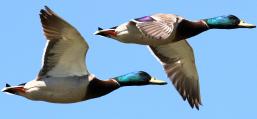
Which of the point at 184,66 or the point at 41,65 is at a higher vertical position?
the point at 41,65

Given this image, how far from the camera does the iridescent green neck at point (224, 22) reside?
21219mm

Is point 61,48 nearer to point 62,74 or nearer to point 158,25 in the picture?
point 62,74

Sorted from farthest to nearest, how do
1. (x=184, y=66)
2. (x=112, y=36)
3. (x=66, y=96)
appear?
1. (x=184, y=66)
2. (x=112, y=36)
3. (x=66, y=96)

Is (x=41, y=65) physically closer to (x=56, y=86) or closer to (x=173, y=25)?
(x=56, y=86)

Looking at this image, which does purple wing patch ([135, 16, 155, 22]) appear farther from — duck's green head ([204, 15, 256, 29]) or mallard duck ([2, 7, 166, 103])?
duck's green head ([204, 15, 256, 29])

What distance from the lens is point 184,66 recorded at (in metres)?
23.4

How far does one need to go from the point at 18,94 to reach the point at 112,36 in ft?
7.13

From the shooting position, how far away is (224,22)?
2131cm

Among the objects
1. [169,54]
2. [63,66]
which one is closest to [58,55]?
[63,66]

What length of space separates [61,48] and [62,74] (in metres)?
0.47

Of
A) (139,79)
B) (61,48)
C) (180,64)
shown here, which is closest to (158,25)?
(139,79)

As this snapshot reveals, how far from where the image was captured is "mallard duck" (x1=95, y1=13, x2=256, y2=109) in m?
19.5

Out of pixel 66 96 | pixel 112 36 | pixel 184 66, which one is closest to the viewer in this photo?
pixel 66 96

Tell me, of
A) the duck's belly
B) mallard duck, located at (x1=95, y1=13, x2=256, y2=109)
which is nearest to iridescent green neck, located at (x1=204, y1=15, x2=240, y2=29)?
mallard duck, located at (x1=95, y1=13, x2=256, y2=109)
